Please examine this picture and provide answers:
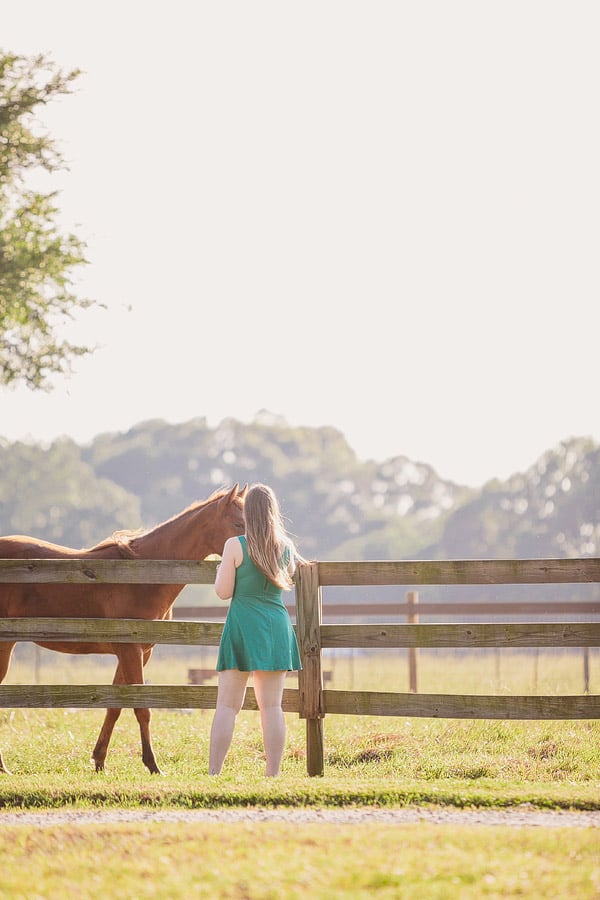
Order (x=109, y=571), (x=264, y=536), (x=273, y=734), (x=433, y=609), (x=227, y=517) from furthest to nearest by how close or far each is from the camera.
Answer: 1. (x=433, y=609)
2. (x=227, y=517)
3. (x=109, y=571)
4. (x=273, y=734)
5. (x=264, y=536)

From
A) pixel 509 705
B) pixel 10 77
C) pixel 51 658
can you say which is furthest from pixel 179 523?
pixel 51 658

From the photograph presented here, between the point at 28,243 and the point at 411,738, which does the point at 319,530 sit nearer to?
the point at 28,243

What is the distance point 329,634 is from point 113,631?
1599 mm

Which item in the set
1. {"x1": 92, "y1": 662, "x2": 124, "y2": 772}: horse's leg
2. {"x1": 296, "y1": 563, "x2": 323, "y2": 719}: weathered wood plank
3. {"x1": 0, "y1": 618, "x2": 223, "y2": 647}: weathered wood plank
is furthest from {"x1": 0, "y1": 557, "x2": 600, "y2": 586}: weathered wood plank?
{"x1": 92, "y1": 662, "x2": 124, "y2": 772}: horse's leg

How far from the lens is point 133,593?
30.5ft

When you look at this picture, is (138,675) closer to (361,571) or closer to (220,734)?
(220,734)

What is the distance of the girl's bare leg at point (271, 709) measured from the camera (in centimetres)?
732

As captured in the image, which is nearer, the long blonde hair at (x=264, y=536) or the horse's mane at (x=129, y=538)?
the long blonde hair at (x=264, y=536)

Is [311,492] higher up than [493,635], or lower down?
higher up

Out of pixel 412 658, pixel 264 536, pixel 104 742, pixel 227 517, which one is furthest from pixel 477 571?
pixel 412 658

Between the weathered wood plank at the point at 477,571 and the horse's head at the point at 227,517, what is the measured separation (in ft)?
4.30

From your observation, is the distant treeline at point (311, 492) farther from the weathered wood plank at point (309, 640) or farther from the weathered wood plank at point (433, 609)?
the weathered wood plank at point (309, 640)

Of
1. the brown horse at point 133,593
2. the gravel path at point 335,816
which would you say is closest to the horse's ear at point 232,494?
the brown horse at point 133,593

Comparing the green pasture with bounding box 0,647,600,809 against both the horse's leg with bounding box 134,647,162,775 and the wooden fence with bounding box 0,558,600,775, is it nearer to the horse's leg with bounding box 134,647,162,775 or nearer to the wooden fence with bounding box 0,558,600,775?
the horse's leg with bounding box 134,647,162,775
